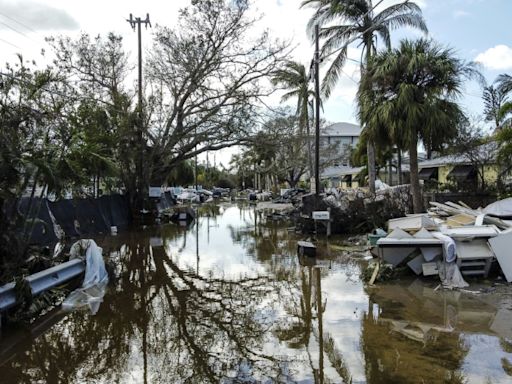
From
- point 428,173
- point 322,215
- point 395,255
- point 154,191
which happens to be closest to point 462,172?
point 428,173

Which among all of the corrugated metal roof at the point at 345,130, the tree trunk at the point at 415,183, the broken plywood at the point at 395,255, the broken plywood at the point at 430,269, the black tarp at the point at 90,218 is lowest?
the broken plywood at the point at 430,269

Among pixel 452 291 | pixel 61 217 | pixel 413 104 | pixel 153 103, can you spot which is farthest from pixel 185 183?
pixel 452 291

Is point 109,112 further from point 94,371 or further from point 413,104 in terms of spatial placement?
point 94,371

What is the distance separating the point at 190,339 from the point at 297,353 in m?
1.45

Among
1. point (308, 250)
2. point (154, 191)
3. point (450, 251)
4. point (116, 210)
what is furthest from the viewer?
point (154, 191)

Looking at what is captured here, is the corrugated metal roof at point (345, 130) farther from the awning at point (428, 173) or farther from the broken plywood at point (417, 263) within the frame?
→ the broken plywood at point (417, 263)

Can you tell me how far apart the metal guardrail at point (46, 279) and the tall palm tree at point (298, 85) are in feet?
63.5

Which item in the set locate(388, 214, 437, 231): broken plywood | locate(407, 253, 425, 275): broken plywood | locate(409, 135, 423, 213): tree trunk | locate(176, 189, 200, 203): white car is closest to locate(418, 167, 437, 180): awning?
locate(409, 135, 423, 213): tree trunk

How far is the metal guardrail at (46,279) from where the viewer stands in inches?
265

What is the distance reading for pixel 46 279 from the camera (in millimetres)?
7875

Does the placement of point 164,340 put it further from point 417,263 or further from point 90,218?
point 90,218

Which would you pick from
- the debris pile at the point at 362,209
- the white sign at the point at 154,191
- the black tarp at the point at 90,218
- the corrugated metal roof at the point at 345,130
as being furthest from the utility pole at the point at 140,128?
the corrugated metal roof at the point at 345,130

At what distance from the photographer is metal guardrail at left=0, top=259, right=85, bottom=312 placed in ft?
22.1

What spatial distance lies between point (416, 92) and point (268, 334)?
10.8m
